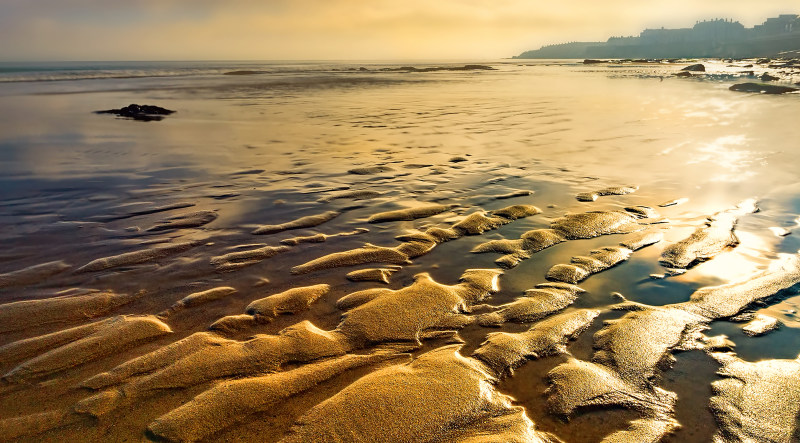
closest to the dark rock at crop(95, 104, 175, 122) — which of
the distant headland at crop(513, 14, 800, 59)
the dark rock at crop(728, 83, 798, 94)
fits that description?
the dark rock at crop(728, 83, 798, 94)

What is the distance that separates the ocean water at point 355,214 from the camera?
10.2 ft

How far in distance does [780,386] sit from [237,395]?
4.06 meters

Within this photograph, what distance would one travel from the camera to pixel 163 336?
3.74 meters

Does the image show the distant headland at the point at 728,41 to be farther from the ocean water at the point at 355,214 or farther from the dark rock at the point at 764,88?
the ocean water at the point at 355,214

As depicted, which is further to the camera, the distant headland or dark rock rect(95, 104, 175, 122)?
the distant headland

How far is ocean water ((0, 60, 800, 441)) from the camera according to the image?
3.10m

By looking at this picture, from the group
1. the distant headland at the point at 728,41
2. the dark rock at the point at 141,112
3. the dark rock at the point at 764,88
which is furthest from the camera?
the distant headland at the point at 728,41

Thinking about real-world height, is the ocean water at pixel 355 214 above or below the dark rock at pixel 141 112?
below

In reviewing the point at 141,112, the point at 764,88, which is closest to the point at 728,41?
the point at 764,88

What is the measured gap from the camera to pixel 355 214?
23.6ft

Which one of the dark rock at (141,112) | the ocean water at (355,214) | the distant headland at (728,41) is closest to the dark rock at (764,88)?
the ocean water at (355,214)

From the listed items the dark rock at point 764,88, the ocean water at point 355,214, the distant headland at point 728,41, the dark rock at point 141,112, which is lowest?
the ocean water at point 355,214

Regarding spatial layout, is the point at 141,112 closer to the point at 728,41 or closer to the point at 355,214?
the point at 355,214

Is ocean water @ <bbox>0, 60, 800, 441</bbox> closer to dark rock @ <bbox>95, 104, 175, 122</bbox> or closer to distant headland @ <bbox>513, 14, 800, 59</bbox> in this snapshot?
dark rock @ <bbox>95, 104, 175, 122</bbox>
